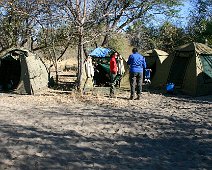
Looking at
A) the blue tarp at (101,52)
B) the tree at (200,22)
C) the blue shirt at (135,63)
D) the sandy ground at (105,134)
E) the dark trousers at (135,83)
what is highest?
the tree at (200,22)

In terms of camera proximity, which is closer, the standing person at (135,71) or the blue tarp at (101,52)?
the standing person at (135,71)

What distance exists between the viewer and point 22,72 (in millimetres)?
12812

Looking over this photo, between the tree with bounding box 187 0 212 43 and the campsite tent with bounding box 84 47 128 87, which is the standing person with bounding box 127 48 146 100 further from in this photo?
the tree with bounding box 187 0 212 43

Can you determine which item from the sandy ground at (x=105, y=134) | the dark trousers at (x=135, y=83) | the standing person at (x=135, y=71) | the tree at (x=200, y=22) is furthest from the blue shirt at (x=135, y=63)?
the tree at (x=200, y=22)

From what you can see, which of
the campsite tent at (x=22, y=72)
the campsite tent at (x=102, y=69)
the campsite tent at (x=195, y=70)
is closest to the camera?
the campsite tent at (x=22, y=72)

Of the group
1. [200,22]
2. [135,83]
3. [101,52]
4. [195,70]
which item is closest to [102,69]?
[101,52]

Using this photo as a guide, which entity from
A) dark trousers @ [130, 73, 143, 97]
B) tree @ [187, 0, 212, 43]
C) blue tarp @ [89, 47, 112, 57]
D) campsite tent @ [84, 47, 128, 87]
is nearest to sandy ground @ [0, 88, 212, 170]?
dark trousers @ [130, 73, 143, 97]

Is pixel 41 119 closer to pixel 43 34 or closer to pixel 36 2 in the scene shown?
pixel 36 2

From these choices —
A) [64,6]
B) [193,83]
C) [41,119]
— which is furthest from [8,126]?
[193,83]

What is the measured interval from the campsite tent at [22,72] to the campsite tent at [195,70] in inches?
211

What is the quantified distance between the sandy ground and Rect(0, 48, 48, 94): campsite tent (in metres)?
1.89

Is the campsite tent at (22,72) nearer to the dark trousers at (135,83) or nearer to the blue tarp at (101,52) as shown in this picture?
the blue tarp at (101,52)

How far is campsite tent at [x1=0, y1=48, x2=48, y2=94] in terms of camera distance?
12711 millimetres

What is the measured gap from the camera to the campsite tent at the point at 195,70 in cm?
1302
